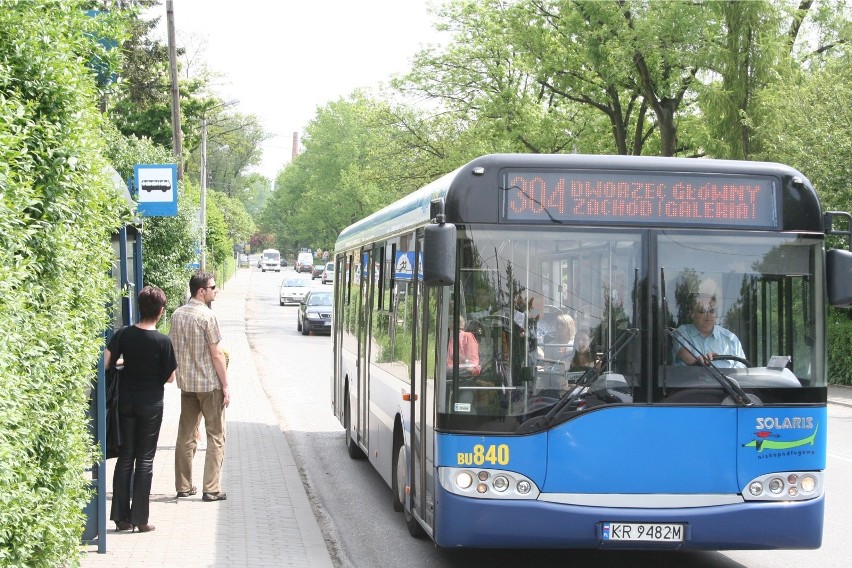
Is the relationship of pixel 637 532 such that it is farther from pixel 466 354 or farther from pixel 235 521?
pixel 235 521

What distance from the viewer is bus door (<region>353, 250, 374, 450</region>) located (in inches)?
460

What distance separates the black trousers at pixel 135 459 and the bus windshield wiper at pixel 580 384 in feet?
9.70

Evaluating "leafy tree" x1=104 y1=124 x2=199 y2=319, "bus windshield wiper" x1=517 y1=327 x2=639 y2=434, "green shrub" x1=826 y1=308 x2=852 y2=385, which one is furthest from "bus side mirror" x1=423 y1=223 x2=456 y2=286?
"leafy tree" x1=104 y1=124 x2=199 y2=319

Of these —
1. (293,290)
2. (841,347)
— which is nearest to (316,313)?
(841,347)

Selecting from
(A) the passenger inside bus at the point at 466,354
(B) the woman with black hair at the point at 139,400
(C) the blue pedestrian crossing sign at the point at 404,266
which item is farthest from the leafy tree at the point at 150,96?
(A) the passenger inside bus at the point at 466,354

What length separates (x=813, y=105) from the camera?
25.7m

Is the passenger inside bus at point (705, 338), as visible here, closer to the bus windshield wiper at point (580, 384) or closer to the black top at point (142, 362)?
the bus windshield wiper at point (580, 384)

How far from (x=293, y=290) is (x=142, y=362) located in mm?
52639

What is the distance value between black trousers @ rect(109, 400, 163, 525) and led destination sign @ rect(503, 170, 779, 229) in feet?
10.4

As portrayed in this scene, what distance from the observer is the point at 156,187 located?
17.4 meters

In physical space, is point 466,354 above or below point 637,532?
above

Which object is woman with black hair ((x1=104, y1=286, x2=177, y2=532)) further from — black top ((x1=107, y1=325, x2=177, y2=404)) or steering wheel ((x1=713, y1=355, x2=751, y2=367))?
steering wheel ((x1=713, y1=355, x2=751, y2=367))

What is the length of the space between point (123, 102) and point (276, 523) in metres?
37.8

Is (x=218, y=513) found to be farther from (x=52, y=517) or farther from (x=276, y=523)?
(x=52, y=517)
